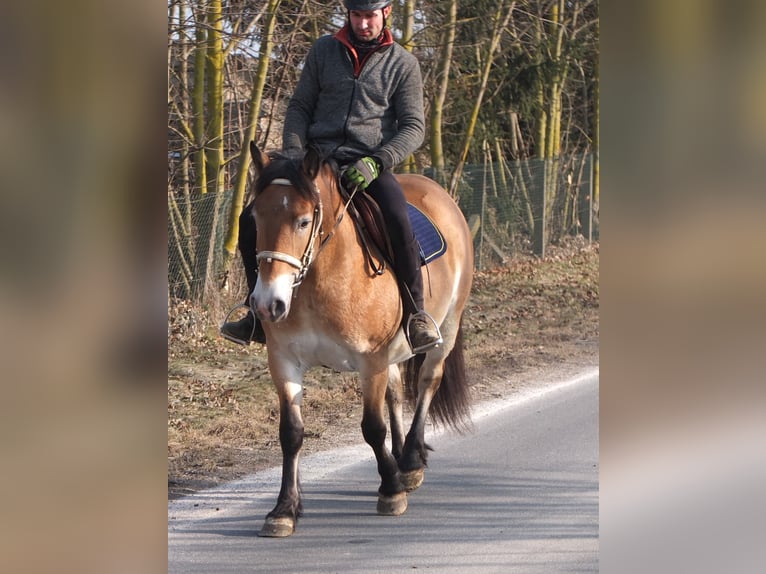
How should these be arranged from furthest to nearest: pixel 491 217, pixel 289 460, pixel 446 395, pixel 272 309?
pixel 491 217 < pixel 446 395 < pixel 289 460 < pixel 272 309

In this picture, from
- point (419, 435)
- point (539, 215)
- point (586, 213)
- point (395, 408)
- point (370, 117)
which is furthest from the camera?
point (586, 213)

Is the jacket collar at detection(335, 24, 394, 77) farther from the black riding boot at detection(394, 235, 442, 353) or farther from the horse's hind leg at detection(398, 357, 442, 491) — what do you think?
the horse's hind leg at detection(398, 357, 442, 491)

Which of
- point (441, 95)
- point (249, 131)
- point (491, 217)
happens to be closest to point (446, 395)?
point (249, 131)

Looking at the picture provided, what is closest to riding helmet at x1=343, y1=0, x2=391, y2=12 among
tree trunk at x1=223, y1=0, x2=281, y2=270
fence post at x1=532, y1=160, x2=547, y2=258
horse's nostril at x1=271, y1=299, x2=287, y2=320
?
horse's nostril at x1=271, y1=299, x2=287, y2=320

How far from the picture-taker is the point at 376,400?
13.5 ft

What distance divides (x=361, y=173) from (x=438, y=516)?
156 cm

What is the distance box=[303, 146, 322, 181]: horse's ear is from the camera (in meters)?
3.62

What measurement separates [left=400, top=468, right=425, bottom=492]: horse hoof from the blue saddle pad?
40.4 inches

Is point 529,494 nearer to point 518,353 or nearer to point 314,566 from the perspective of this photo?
point 314,566

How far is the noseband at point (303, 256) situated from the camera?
11.3 feet

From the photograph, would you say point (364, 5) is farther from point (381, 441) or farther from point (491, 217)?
point (491, 217)

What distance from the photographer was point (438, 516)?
4289mm
